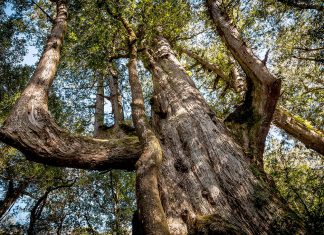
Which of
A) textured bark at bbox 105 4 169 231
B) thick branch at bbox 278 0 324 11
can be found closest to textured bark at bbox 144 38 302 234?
textured bark at bbox 105 4 169 231

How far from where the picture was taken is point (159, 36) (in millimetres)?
10438

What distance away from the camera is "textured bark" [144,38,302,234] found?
349 centimetres

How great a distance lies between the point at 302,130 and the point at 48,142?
624 cm

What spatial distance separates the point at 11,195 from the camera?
487 inches

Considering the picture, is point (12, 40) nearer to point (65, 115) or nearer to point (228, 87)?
point (65, 115)

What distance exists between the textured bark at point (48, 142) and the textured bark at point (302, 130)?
462cm

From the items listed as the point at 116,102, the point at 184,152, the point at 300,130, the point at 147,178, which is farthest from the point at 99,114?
the point at 147,178

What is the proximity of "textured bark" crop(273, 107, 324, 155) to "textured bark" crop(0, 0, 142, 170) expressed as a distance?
182 inches

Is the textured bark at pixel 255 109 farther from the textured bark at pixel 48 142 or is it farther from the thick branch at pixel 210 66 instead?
the thick branch at pixel 210 66

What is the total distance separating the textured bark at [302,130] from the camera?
281 inches

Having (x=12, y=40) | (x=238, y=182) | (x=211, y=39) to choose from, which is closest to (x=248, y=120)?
(x=238, y=182)

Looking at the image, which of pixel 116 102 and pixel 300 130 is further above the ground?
pixel 116 102

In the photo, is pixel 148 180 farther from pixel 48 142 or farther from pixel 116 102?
pixel 116 102

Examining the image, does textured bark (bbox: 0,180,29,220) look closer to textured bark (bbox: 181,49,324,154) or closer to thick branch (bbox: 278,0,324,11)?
textured bark (bbox: 181,49,324,154)
